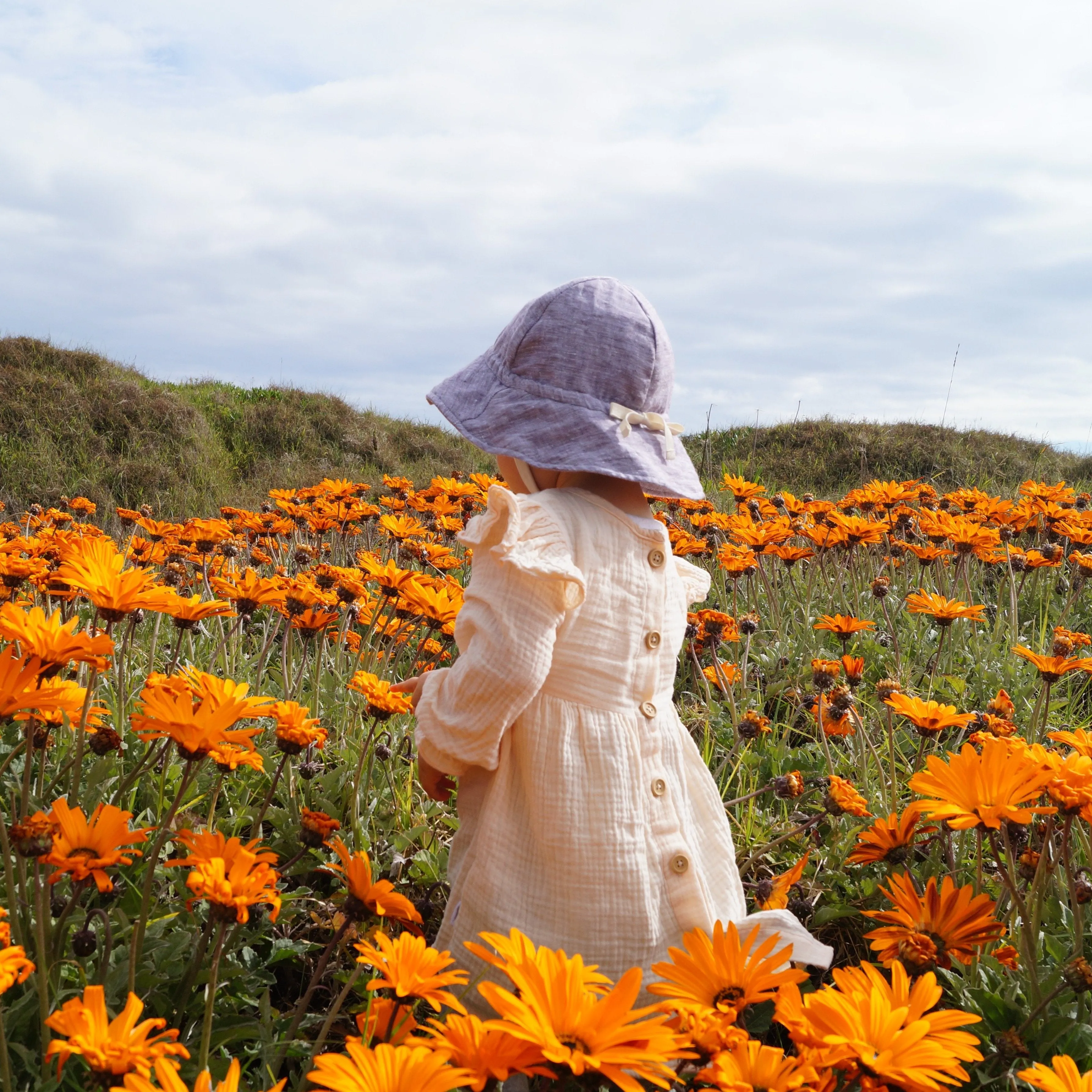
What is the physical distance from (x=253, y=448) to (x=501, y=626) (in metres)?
12.7

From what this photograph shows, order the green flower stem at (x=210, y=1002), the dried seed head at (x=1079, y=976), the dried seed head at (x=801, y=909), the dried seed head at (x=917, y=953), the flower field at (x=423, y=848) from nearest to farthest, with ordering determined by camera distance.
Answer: the flower field at (x=423, y=848)
the green flower stem at (x=210, y=1002)
the dried seed head at (x=917, y=953)
the dried seed head at (x=1079, y=976)
the dried seed head at (x=801, y=909)

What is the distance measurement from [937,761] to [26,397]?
14056 millimetres

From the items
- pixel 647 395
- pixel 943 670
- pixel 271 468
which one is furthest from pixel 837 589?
pixel 271 468

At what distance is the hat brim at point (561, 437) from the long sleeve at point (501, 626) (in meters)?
0.13

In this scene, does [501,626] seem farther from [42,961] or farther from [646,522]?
[42,961]

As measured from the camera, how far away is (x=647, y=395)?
184 centimetres

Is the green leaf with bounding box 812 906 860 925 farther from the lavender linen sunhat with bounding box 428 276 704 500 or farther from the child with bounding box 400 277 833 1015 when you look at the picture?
the lavender linen sunhat with bounding box 428 276 704 500

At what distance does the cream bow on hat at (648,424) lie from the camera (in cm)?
174

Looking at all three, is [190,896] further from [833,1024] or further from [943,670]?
[943,670]

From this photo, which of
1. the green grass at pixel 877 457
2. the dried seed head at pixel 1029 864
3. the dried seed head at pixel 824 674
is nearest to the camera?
the dried seed head at pixel 1029 864

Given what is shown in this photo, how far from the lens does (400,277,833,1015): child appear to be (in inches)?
61.3

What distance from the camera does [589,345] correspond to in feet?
5.79

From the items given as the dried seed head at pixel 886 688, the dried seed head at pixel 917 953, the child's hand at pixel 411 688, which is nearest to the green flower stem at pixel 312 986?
the child's hand at pixel 411 688

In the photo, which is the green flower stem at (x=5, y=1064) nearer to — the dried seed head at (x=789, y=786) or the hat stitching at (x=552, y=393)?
the hat stitching at (x=552, y=393)
